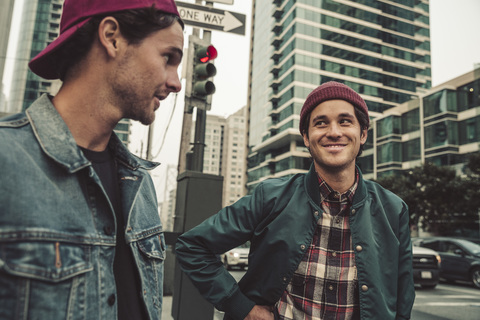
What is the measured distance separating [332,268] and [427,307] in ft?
24.0

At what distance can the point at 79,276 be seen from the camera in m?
1.05

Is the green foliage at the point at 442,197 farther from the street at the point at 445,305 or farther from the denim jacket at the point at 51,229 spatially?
the denim jacket at the point at 51,229

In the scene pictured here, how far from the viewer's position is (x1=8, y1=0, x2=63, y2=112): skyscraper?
210 feet

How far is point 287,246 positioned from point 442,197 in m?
27.3

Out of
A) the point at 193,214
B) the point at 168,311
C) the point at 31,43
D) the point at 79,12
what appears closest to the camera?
the point at 79,12

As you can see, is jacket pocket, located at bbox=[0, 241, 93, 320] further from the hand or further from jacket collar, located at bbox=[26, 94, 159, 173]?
the hand

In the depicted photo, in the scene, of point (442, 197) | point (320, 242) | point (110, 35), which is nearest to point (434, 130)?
point (442, 197)

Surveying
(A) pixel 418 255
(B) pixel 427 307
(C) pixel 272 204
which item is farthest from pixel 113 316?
(A) pixel 418 255

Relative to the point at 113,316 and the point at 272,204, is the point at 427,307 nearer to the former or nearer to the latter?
the point at 272,204

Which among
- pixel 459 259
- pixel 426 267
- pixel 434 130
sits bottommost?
pixel 426 267

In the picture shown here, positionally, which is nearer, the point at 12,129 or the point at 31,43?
the point at 12,129

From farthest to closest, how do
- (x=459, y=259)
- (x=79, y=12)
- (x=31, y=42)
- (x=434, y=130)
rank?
1. (x=31, y=42)
2. (x=434, y=130)
3. (x=459, y=259)
4. (x=79, y=12)

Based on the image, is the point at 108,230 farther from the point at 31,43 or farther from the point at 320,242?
the point at 31,43

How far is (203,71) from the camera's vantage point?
459 centimetres
